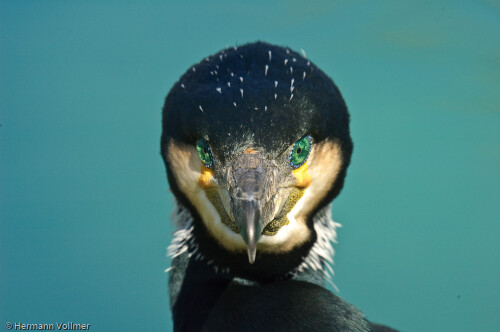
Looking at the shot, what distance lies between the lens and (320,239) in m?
1.81

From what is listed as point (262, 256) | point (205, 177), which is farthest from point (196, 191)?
point (262, 256)

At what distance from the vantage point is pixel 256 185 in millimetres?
1345

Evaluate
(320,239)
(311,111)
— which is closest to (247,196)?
(311,111)

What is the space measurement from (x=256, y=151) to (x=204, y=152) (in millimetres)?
174

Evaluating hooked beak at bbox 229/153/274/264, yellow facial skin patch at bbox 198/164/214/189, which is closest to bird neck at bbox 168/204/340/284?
yellow facial skin patch at bbox 198/164/214/189

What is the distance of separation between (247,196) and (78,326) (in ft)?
5.29

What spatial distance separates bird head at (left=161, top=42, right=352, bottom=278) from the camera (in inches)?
56.4

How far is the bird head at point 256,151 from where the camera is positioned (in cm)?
143

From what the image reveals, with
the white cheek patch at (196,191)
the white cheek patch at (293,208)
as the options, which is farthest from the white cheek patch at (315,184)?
the white cheek patch at (196,191)

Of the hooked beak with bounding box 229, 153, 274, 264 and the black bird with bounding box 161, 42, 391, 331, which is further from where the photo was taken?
the black bird with bounding box 161, 42, 391, 331

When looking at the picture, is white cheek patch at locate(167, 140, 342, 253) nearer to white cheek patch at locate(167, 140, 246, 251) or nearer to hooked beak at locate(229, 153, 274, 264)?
white cheek patch at locate(167, 140, 246, 251)

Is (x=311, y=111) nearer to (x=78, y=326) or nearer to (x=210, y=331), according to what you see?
(x=210, y=331)

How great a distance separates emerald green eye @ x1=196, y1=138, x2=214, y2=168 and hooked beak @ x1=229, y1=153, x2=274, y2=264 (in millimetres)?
126

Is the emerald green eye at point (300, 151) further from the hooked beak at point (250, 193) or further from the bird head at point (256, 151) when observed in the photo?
the hooked beak at point (250, 193)
